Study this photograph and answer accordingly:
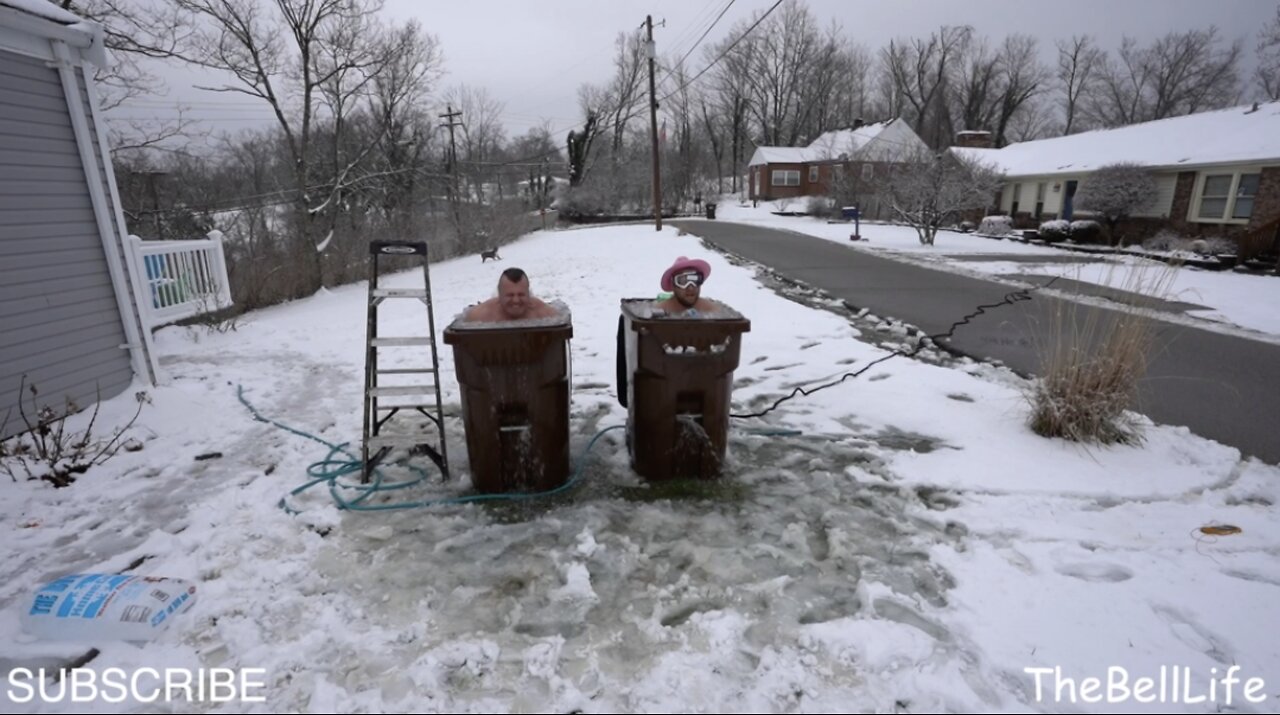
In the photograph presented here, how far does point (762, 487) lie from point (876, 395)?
6.70 ft

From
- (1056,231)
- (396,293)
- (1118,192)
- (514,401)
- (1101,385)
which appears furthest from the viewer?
(1056,231)

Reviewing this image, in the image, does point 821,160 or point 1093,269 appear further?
point 821,160

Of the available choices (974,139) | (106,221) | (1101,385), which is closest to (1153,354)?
(1101,385)

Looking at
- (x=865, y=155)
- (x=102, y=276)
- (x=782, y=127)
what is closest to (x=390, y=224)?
(x=102, y=276)

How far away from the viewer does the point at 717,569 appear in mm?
2797

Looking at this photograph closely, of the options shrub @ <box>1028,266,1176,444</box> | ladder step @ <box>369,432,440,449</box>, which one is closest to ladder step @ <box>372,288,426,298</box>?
ladder step @ <box>369,432,440,449</box>

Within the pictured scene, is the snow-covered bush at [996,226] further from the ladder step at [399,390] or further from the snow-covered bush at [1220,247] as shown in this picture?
the ladder step at [399,390]

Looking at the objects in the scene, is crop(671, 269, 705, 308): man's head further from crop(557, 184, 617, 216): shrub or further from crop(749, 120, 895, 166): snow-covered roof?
crop(557, 184, 617, 216): shrub

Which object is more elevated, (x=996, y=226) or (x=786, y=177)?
(x=786, y=177)

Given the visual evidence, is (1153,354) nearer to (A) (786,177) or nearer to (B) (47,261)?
(B) (47,261)

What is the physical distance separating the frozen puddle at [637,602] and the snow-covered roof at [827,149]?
37.3 meters

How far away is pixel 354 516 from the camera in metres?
3.30

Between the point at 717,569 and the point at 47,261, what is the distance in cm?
548
